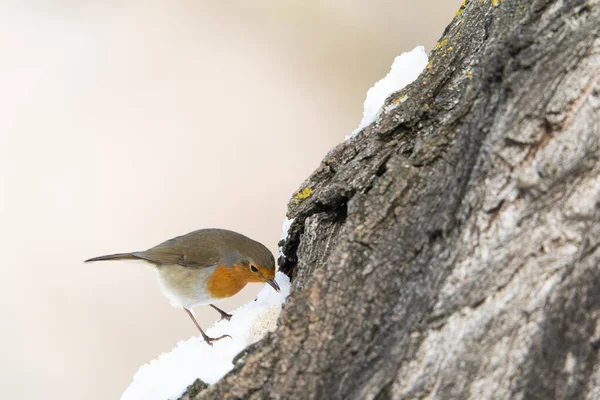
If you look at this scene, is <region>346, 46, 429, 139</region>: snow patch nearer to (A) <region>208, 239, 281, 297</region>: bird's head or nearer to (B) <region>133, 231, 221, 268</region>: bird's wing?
(A) <region>208, 239, 281, 297</region>: bird's head

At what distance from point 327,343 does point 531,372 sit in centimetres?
54

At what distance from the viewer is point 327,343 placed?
1681 millimetres

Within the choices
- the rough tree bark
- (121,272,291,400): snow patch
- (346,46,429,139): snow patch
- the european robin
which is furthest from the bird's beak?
the rough tree bark

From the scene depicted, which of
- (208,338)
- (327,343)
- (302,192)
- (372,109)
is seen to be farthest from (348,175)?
(208,338)

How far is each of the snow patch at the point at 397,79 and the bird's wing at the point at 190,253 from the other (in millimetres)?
1651

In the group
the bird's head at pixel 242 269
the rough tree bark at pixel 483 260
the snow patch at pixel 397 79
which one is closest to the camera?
the rough tree bark at pixel 483 260

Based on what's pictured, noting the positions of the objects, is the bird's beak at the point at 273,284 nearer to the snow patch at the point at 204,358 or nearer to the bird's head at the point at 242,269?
the bird's head at the point at 242,269

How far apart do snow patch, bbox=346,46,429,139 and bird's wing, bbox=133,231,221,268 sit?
→ 1.65m

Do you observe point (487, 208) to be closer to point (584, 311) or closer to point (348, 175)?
point (584, 311)

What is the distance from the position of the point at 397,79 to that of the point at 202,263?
6.24 feet

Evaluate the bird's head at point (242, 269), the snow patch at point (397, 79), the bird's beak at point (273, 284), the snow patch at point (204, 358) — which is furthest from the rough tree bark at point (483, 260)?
the bird's head at point (242, 269)

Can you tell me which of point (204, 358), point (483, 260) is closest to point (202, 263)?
point (204, 358)

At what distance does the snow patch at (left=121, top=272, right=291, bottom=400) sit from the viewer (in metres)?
2.29

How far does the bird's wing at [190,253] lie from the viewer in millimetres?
4027
